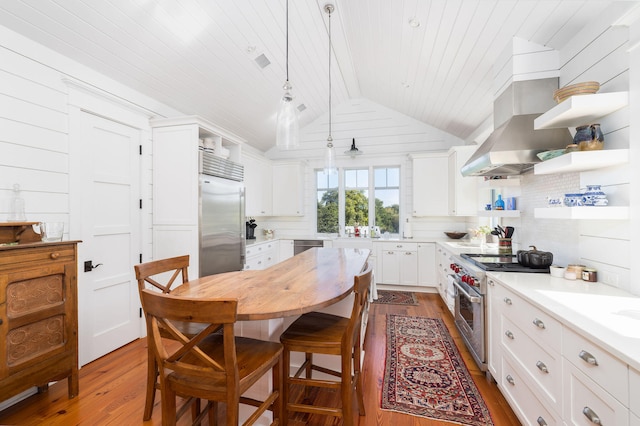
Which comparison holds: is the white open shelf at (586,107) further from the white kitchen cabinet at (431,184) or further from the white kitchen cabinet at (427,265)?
the white kitchen cabinet at (427,265)

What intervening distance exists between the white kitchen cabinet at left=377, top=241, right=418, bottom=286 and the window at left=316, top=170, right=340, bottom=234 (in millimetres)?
1230

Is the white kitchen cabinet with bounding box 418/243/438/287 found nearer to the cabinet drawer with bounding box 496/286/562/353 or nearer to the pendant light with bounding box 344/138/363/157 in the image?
the pendant light with bounding box 344/138/363/157

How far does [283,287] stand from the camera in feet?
6.19

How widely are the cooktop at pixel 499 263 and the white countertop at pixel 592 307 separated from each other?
0.16m

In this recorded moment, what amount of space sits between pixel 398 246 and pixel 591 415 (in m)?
3.85

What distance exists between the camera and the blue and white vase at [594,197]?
5.91 ft

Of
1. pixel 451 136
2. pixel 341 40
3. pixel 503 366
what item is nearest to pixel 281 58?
pixel 341 40

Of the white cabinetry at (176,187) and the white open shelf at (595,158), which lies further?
the white cabinetry at (176,187)

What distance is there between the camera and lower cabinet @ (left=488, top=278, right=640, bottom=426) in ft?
3.55

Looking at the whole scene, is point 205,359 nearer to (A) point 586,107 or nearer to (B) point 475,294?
(B) point 475,294

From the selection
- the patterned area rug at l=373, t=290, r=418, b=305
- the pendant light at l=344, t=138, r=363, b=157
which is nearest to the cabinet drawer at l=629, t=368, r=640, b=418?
the patterned area rug at l=373, t=290, r=418, b=305

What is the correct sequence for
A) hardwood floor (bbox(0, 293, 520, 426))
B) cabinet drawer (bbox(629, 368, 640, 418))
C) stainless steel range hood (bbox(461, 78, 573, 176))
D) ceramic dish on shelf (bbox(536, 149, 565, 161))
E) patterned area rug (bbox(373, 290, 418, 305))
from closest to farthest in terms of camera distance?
cabinet drawer (bbox(629, 368, 640, 418)) < hardwood floor (bbox(0, 293, 520, 426)) < ceramic dish on shelf (bbox(536, 149, 565, 161)) < stainless steel range hood (bbox(461, 78, 573, 176)) < patterned area rug (bbox(373, 290, 418, 305))

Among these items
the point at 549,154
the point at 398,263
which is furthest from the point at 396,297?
the point at 549,154

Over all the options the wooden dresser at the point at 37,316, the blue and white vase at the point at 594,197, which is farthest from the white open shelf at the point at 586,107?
the wooden dresser at the point at 37,316
